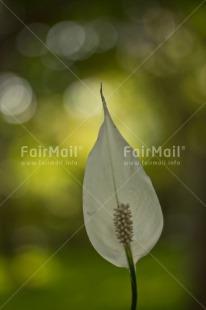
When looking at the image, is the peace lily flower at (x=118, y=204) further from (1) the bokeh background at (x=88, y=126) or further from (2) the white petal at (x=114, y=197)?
(1) the bokeh background at (x=88, y=126)

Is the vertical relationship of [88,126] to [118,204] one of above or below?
above

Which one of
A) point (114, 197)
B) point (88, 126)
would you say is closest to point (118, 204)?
point (114, 197)

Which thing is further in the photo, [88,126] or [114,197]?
[88,126]

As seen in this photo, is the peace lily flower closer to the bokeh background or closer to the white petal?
the white petal

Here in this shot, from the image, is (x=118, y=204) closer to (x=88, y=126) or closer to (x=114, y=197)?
(x=114, y=197)

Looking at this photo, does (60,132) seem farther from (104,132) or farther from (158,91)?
(104,132)

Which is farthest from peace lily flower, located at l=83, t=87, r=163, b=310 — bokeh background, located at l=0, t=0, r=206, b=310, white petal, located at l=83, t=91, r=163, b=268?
bokeh background, located at l=0, t=0, r=206, b=310
